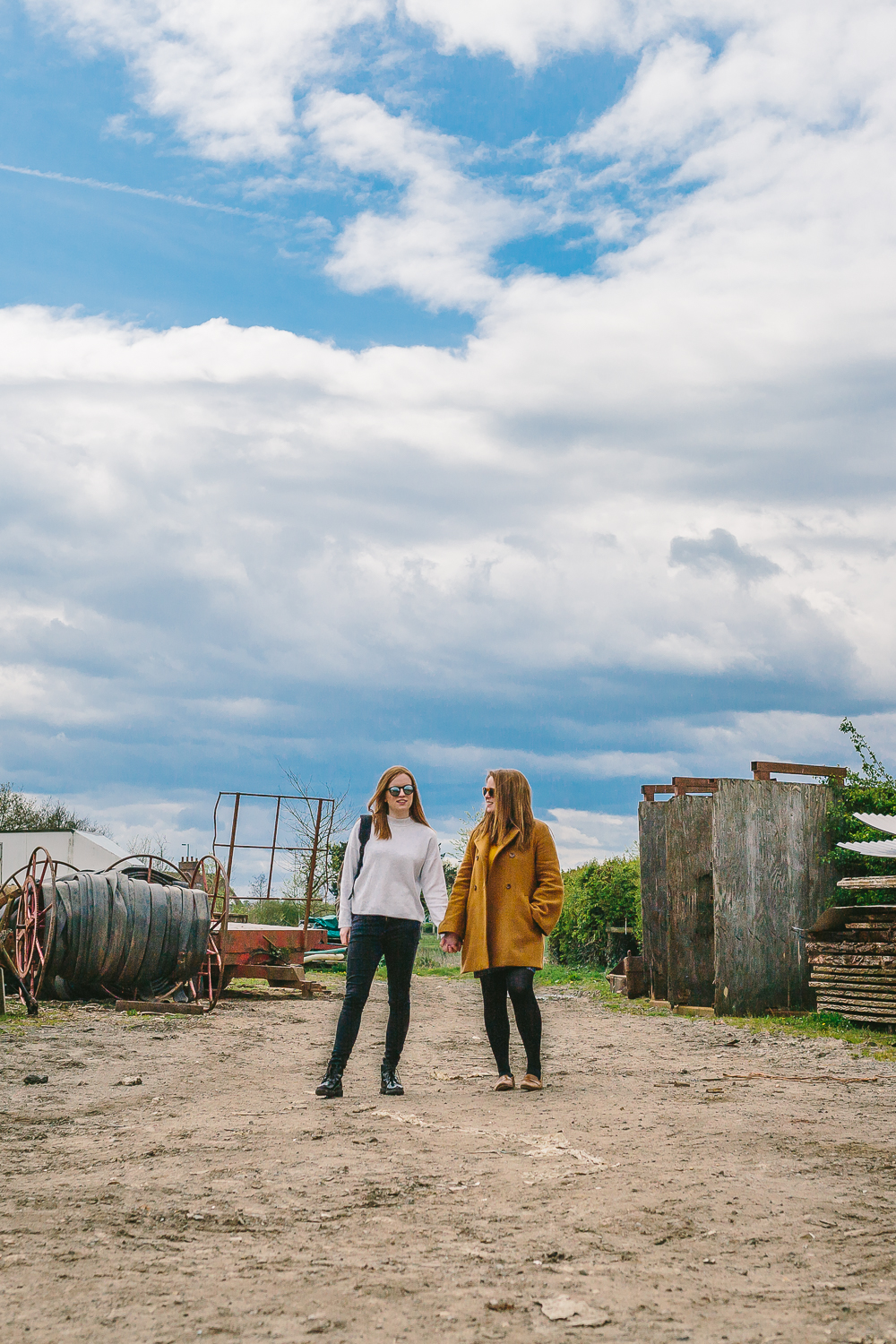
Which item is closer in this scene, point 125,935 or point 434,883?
point 434,883

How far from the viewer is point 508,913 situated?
6.61 metres

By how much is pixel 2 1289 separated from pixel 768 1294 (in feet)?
7.27

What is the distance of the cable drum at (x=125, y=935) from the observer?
39.3 ft

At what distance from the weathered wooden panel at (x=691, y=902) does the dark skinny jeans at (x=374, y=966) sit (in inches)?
234

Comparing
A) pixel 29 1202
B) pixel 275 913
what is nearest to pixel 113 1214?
pixel 29 1202

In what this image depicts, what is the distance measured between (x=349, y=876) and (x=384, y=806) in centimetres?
46

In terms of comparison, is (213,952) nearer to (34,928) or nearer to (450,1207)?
(34,928)

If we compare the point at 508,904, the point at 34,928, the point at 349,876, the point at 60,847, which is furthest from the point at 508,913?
the point at 60,847

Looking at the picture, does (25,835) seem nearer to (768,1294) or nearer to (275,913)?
(275,913)

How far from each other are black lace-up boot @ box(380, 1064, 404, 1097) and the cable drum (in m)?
6.29

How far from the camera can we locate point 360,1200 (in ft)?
14.0

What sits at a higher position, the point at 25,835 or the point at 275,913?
the point at 25,835

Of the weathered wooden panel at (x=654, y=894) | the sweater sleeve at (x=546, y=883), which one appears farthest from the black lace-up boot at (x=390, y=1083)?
the weathered wooden panel at (x=654, y=894)

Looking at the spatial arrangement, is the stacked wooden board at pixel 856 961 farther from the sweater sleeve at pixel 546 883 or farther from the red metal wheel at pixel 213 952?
the red metal wheel at pixel 213 952
